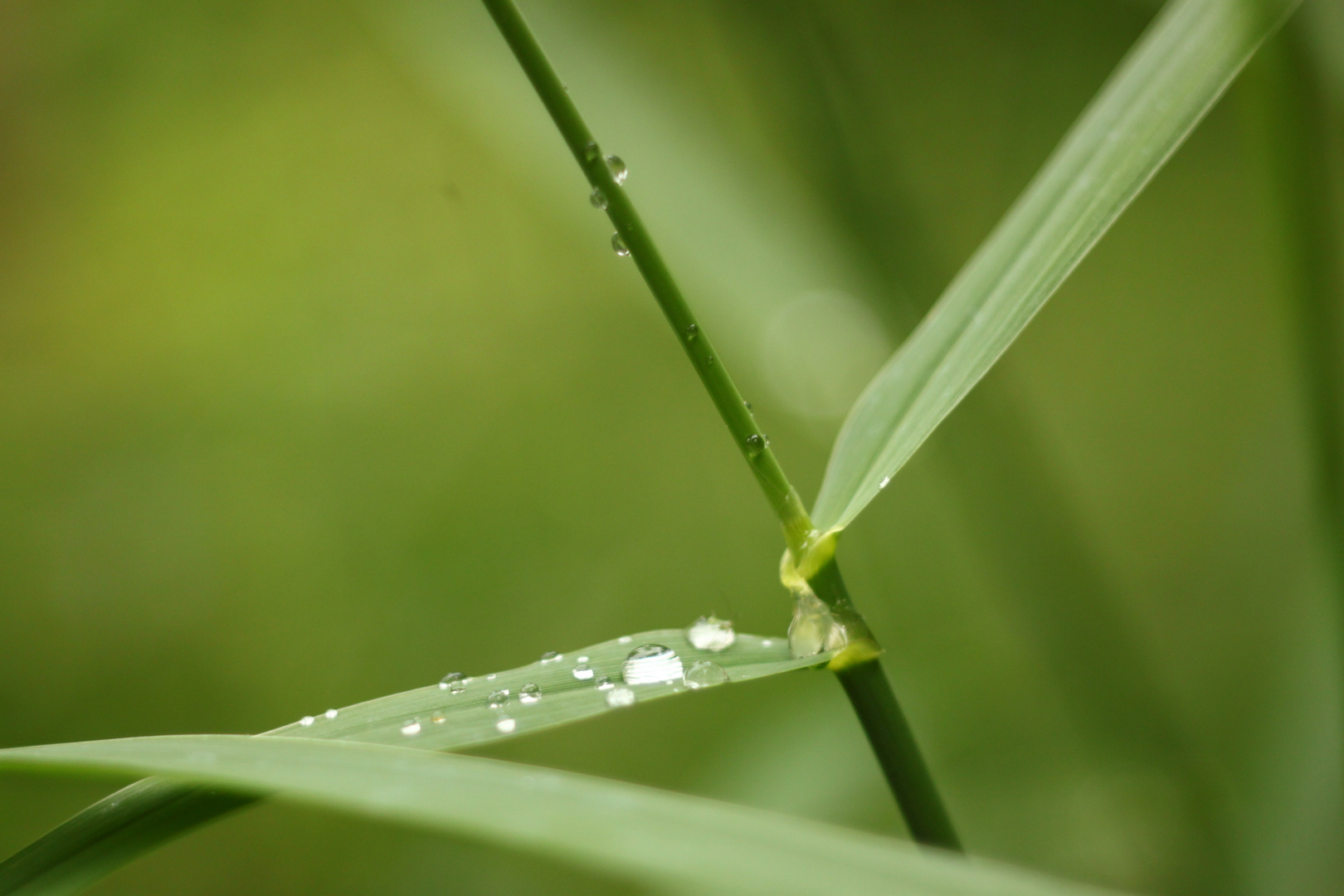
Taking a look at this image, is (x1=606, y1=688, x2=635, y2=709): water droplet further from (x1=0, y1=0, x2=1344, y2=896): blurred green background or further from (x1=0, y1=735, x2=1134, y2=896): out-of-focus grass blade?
(x1=0, y1=0, x2=1344, y2=896): blurred green background

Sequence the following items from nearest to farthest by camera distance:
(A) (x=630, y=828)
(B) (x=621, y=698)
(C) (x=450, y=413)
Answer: (A) (x=630, y=828)
(B) (x=621, y=698)
(C) (x=450, y=413)

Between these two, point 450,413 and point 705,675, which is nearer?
point 705,675

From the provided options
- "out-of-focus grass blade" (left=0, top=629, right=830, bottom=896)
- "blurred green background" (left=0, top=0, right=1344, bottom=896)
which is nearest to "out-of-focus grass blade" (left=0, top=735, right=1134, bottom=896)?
"out-of-focus grass blade" (left=0, top=629, right=830, bottom=896)

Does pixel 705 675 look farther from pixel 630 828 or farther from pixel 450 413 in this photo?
pixel 450 413

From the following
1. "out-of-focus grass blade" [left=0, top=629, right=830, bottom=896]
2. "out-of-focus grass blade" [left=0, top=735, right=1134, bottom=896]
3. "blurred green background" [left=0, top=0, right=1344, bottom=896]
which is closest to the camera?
"out-of-focus grass blade" [left=0, top=735, right=1134, bottom=896]

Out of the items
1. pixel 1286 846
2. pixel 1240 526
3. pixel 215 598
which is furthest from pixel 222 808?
pixel 1240 526

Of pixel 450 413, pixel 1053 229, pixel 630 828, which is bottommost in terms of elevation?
pixel 630 828

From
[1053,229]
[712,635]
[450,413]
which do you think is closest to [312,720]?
[712,635]
